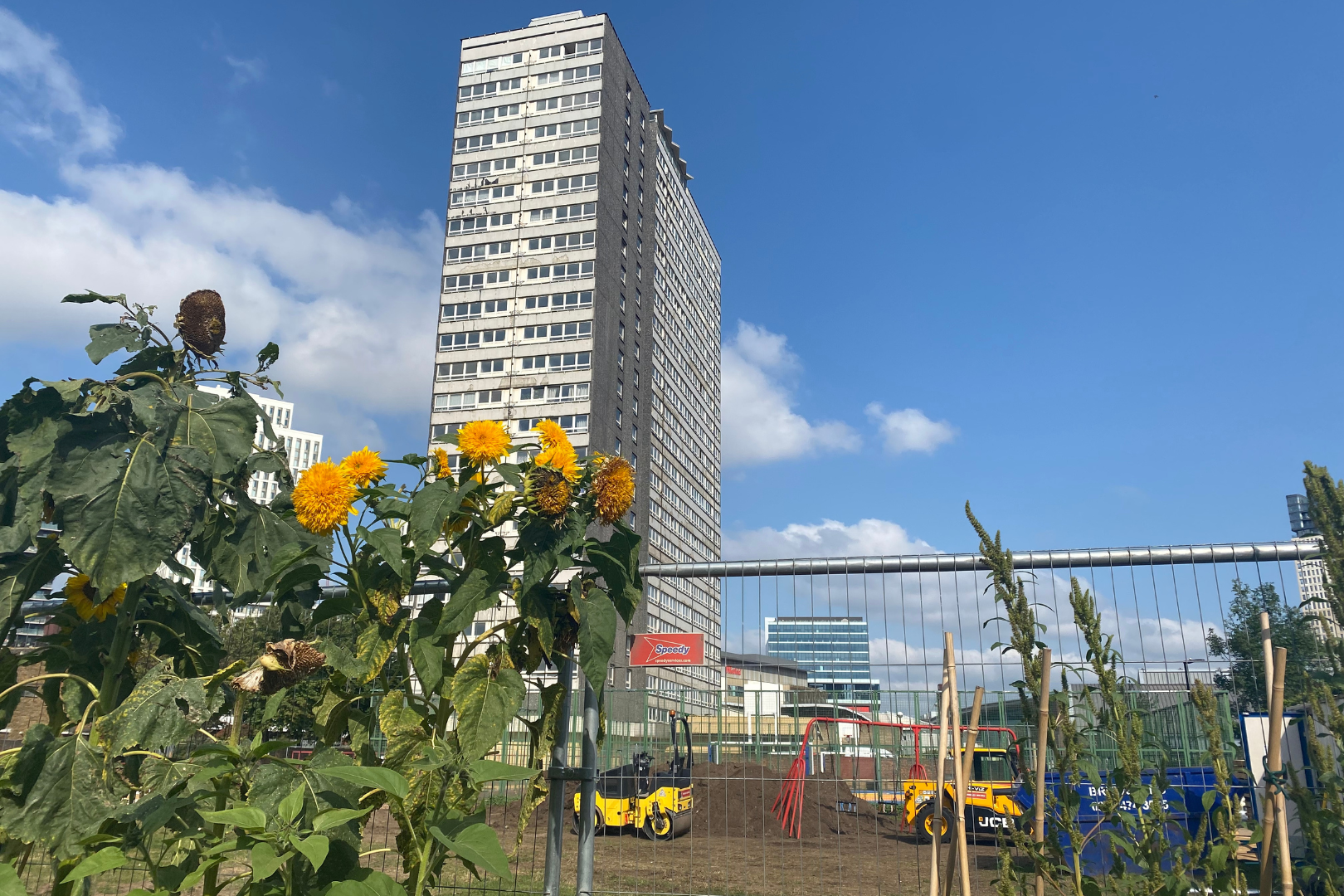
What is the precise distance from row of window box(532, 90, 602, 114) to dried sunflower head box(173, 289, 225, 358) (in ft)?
176

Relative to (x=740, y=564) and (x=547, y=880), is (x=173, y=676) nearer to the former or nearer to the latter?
(x=547, y=880)

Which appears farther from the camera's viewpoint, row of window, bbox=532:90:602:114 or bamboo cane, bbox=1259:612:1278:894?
row of window, bbox=532:90:602:114

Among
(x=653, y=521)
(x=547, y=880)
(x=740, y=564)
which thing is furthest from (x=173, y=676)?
(x=653, y=521)

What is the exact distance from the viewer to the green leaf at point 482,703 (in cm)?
199

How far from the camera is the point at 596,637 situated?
6.79 feet

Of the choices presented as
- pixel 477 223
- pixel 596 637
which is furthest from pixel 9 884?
pixel 477 223

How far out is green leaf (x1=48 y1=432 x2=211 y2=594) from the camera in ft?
6.34

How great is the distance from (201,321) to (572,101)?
179ft

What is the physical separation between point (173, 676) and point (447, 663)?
0.65 m

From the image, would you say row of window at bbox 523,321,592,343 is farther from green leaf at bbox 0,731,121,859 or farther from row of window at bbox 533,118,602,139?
green leaf at bbox 0,731,121,859

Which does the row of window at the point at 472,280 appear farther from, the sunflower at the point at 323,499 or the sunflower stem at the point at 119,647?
the sunflower stem at the point at 119,647

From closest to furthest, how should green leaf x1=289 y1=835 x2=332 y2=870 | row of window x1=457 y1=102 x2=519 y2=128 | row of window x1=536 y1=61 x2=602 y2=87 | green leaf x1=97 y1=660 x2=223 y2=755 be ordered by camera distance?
green leaf x1=289 y1=835 x2=332 y2=870, green leaf x1=97 y1=660 x2=223 y2=755, row of window x1=536 y1=61 x2=602 y2=87, row of window x1=457 y1=102 x2=519 y2=128

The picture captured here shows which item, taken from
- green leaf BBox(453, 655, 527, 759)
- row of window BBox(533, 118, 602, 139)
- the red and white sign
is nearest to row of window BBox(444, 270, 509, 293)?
row of window BBox(533, 118, 602, 139)

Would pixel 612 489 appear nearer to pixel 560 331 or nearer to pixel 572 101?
pixel 560 331
